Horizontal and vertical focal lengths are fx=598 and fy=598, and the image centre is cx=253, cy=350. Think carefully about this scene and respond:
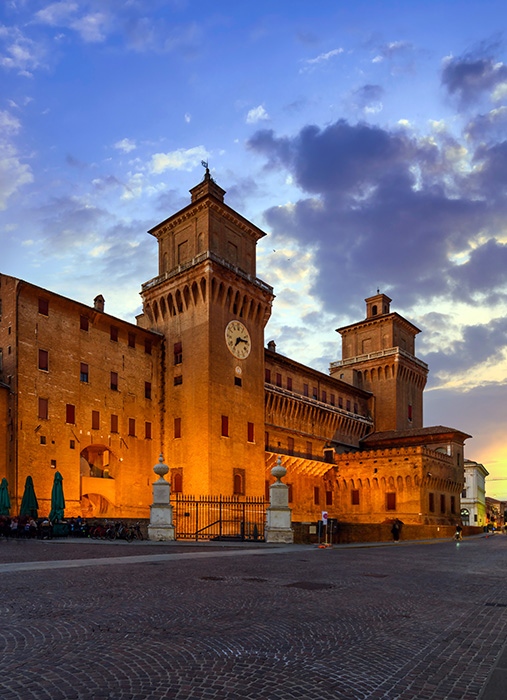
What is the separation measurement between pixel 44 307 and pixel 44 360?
351cm

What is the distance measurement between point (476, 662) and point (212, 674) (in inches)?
111

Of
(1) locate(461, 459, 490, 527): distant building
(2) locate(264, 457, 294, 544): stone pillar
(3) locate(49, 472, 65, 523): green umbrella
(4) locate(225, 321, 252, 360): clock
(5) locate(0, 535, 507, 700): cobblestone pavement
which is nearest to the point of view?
(5) locate(0, 535, 507, 700): cobblestone pavement

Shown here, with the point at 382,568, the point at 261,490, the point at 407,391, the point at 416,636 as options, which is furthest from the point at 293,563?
the point at 407,391

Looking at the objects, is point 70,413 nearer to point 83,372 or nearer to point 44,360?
point 83,372

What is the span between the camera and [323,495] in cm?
6009

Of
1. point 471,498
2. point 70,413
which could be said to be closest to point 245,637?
point 70,413

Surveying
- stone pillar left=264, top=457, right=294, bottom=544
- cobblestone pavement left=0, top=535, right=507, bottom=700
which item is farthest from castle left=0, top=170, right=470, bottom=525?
cobblestone pavement left=0, top=535, right=507, bottom=700

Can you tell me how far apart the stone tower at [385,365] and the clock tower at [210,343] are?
77.9 feet

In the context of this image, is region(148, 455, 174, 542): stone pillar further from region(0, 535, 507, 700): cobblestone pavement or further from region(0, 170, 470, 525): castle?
region(0, 535, 507, 700): cobblestone pavement

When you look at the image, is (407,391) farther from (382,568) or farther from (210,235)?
(382,568)

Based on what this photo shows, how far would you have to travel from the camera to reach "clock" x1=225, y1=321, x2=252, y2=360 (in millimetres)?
46312

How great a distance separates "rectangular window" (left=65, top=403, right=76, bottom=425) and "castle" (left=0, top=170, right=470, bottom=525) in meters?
0.11

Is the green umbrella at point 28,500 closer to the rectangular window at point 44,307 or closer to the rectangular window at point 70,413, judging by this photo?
the rectangular window at point 70,413

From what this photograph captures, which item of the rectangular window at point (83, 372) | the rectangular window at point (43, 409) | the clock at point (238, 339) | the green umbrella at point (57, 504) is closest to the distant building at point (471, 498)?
the clock at point (238, 339)
